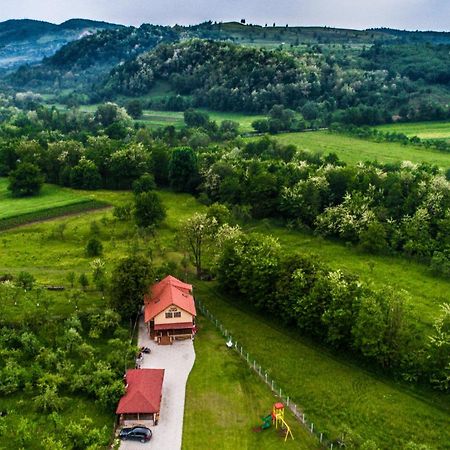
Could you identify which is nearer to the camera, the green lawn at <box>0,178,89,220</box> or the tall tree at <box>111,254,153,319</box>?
the tall tree at <box>111,254,153,319</box>

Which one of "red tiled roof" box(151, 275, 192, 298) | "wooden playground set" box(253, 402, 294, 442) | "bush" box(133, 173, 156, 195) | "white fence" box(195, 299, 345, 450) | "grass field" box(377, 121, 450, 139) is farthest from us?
"grass field" box(377, 121, 450, 139)

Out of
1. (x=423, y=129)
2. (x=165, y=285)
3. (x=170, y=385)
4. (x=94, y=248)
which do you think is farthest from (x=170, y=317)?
(x=423, y=129)

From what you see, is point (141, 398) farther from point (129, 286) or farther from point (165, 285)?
point (165, 285)

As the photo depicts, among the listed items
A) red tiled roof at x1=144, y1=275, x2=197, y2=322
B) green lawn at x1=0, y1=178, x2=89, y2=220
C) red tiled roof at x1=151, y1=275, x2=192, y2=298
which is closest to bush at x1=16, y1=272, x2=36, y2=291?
red tiled roof at x1=144, y1=275, x2=197, y2=322

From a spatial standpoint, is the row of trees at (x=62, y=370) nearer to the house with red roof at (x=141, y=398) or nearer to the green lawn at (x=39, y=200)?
the house with red roof at (x=141, y=398)

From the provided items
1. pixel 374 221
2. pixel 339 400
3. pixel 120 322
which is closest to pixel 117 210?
pixel 120 322

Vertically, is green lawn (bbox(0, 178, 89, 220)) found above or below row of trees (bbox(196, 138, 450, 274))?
below

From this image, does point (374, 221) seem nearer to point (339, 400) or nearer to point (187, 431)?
point (339, 400)

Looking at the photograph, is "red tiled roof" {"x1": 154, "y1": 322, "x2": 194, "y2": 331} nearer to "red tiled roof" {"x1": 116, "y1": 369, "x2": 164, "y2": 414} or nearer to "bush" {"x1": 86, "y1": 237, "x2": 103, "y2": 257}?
"red tiled roof" {"x1": 116, "y1": 369, "x2": 164, "y2": 414}
